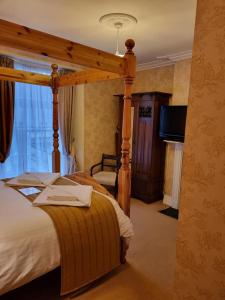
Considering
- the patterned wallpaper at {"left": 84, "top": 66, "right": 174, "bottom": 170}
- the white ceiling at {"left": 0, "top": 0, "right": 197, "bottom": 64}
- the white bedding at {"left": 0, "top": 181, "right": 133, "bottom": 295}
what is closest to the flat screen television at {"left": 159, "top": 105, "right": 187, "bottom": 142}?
the patterned wallpaper at {"left": 84, "top": 66, "right": 174, "bottom": 170}

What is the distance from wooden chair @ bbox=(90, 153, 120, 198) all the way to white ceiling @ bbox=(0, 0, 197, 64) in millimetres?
2040

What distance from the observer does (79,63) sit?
1.75 meters

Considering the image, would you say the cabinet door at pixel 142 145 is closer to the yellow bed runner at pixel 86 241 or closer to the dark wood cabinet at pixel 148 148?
the dark wood cabinet at pixel 148 148

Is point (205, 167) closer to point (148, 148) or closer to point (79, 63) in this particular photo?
point (79, 63)

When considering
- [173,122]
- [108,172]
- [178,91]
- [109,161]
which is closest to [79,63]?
[173,122]

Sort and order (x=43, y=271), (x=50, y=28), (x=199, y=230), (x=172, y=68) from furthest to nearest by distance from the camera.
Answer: (x=172, y=68), (x=50, y=28), (x=43, y=271), (x=199, y=230)

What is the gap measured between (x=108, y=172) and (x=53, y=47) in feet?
9.65

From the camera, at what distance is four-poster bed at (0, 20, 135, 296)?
4.66ft

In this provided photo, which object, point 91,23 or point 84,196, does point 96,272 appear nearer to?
point 84,196

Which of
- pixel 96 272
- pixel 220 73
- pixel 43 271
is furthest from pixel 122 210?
pixel 220 73

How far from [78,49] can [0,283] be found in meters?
1.72

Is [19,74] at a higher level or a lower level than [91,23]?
lower

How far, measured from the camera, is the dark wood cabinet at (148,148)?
3.82m

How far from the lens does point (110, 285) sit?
2035 mm
